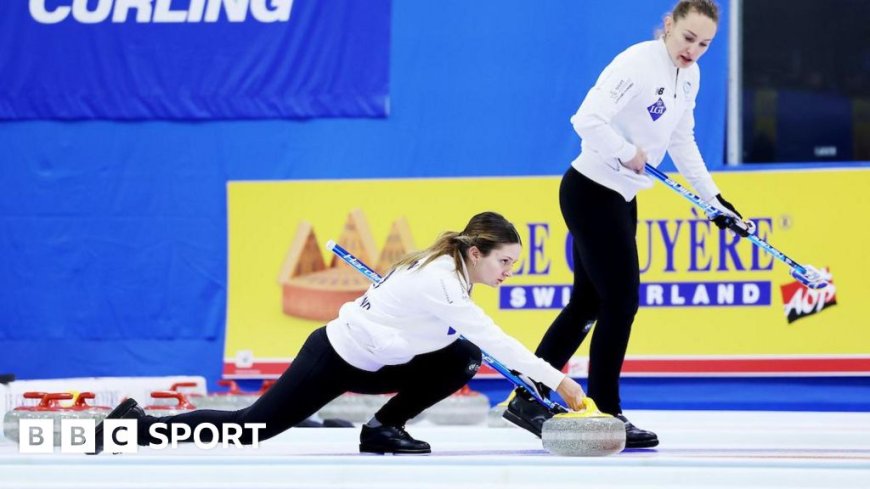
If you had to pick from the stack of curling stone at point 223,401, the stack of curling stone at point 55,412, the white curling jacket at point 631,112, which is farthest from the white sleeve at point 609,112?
the stack of curling stone at point 223,401

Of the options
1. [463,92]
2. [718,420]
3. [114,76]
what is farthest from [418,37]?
[718,420]

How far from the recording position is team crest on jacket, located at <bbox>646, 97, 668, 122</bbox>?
132 inches

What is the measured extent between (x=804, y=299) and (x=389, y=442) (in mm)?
3020

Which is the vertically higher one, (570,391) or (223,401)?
(570,391)

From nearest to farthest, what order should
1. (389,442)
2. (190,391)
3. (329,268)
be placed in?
(389,442), (190,391), (329,268)

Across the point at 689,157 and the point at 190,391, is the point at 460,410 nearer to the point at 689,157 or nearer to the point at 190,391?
the point at 190,391

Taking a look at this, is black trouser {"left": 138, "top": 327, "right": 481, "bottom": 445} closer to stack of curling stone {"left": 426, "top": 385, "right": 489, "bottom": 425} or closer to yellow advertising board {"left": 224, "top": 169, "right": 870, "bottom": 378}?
stack of curling stone {"left": 426, "top": 385, "right": 489, "bottom": 425}

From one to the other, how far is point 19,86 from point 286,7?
1336mm

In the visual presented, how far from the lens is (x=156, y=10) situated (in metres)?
6.43

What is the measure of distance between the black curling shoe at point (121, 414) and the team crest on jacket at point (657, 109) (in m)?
1.41

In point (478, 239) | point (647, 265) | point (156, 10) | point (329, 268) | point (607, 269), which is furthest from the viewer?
point (156, 10)

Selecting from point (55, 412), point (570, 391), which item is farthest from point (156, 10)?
point (570, 391)

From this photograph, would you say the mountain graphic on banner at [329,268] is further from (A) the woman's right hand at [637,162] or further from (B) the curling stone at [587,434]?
(B) the curling stone at [587,434]

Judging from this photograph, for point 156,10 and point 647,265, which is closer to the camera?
point 647,265
